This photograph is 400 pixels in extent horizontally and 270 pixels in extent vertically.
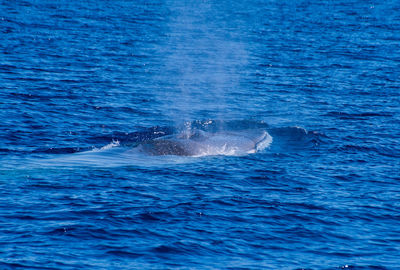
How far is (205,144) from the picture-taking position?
35.8 m

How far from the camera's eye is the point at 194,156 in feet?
112

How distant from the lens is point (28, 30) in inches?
2753

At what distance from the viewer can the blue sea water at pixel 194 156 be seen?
76.0 ft

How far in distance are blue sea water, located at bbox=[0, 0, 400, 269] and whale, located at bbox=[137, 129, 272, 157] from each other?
23cm

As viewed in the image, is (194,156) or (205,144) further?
(205,144)

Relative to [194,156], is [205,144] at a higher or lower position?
higher

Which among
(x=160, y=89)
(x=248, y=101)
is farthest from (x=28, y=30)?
(x=248, y=101)

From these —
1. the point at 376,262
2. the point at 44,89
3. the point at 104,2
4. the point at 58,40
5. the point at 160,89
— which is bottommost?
the point at 376,262

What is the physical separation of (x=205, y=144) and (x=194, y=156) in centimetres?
178

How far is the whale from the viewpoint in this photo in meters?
34.5

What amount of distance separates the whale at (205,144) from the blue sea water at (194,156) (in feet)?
0.77

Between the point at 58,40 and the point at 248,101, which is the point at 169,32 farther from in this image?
the point at 248,101

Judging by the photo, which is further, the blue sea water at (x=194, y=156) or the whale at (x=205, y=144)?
the whale at (x=205, y=144)

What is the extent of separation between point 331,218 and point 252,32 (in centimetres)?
5686
